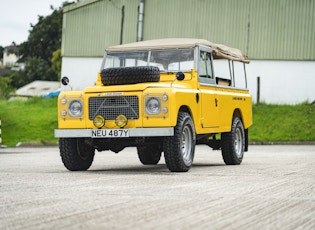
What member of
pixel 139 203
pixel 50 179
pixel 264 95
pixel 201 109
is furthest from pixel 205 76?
pixel 264 95

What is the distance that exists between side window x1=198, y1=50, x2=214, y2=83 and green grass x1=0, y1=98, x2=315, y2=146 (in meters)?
14.1

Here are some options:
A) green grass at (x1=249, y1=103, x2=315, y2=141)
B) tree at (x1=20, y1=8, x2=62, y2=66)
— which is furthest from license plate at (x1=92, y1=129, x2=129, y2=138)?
tree at (x1=20, y1=8, x2=62, y2=66)

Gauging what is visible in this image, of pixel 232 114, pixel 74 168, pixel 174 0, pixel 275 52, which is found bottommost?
pixel 74 168

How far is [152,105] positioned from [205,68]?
7.60 ft

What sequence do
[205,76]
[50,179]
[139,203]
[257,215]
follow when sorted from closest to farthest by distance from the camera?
[257,215]
[139,203]
[50,179]
[205,76]

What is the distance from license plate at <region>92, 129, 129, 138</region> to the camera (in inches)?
473

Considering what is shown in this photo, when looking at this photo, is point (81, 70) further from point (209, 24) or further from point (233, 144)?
point (233, 144)

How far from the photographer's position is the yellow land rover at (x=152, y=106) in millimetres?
11969

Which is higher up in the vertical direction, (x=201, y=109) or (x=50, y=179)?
(x=201, y=109)

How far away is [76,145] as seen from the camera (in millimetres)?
12961

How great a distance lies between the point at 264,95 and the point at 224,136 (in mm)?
24579

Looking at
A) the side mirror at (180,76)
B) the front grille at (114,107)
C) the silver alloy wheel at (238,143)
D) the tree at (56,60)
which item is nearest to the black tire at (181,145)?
the side mirror at (180,76)

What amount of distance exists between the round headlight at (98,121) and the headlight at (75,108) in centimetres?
35

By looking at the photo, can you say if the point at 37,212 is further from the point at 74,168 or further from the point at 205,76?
the point at 205,76
